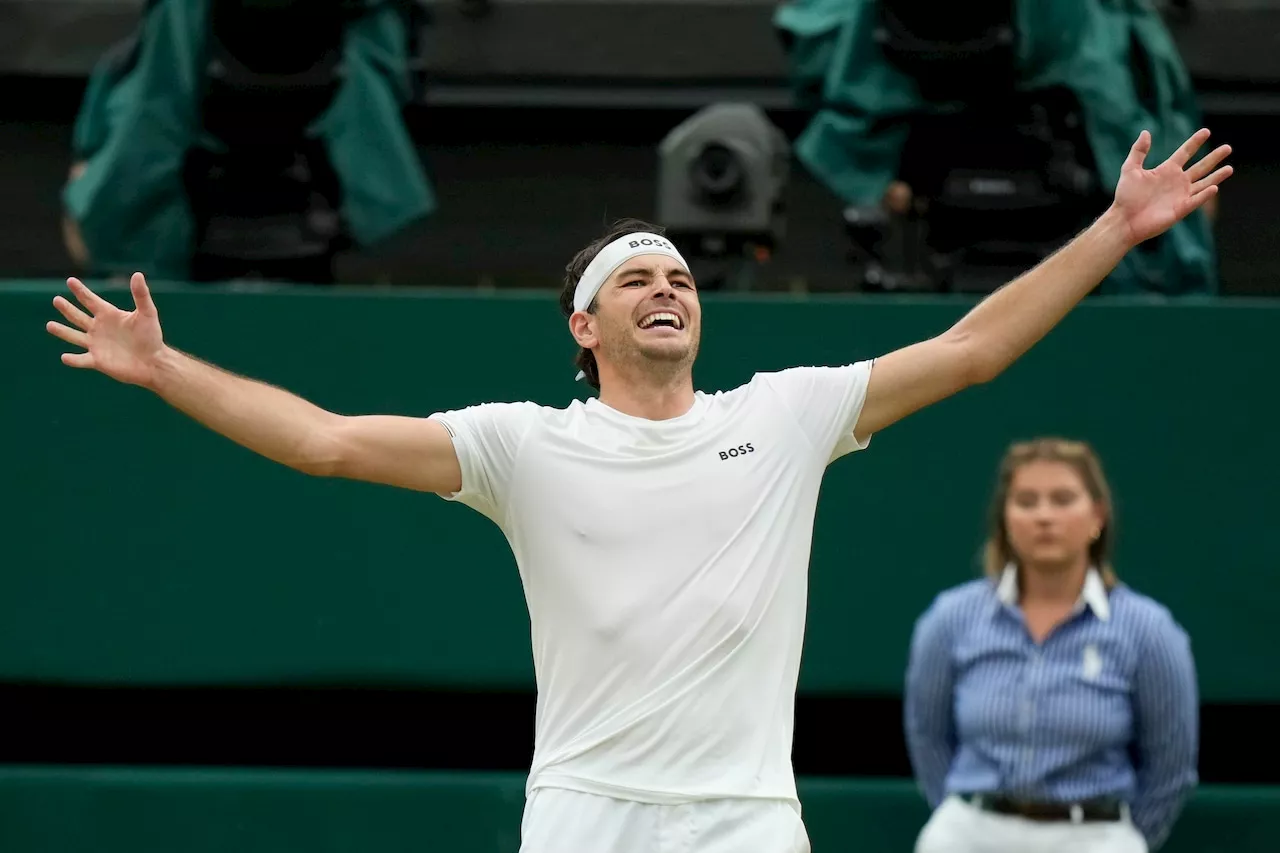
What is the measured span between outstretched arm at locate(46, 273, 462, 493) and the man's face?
0.45 m

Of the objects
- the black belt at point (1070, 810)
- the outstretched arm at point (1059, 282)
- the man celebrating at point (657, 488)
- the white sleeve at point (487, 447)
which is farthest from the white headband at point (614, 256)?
the black belt at point (1070, 810)

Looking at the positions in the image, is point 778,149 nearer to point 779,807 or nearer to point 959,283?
point 959,283

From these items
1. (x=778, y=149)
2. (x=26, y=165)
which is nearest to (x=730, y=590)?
(x=778, y=149)

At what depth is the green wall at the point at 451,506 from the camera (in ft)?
18.1

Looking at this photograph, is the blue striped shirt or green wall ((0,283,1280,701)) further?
green wall ((0,283,1280,701))

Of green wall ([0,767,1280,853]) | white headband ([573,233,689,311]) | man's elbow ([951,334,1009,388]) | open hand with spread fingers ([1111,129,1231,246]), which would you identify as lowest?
green wall ([0,767,1280,853])

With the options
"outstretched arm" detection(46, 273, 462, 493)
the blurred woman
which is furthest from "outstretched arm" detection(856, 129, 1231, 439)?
the blurred woman

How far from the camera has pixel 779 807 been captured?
11.1 feet

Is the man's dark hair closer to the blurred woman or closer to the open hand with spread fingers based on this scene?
the open hand with spread fingers

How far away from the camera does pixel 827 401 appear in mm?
3639

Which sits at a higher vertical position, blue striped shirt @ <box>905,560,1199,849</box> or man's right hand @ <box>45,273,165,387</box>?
man's right hand @ <box>45,273,165,387</box>

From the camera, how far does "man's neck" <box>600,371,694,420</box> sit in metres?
3.65

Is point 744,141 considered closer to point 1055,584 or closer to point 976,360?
point 1055,584

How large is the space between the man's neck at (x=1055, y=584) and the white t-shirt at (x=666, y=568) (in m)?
1.28
